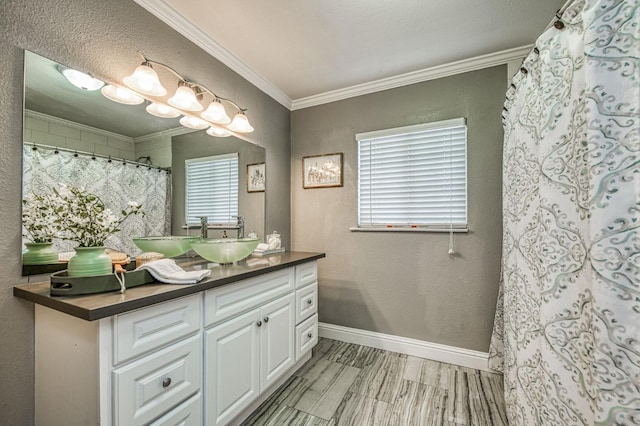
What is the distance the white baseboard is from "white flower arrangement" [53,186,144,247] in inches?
80.1

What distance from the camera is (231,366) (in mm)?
1302

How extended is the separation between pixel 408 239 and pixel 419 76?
138cm

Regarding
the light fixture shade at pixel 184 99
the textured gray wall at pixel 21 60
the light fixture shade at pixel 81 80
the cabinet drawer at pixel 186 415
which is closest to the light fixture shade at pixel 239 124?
the light fixture shade at pixel 184 99

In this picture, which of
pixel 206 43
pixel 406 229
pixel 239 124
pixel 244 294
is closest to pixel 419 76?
pixel 406 229

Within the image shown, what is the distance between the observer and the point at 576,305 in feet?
2.80

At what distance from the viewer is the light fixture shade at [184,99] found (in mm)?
1589

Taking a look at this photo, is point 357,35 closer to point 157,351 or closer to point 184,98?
point 184,98

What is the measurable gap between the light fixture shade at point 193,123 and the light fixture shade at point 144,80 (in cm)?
28

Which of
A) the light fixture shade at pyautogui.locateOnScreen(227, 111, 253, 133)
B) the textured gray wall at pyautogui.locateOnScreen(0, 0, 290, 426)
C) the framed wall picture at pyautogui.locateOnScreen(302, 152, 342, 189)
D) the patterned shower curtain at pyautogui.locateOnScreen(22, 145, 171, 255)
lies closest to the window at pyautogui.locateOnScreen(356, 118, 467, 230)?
the framed wall picture at pyautogui.locateOnScreen(302, 152, 342, 189)

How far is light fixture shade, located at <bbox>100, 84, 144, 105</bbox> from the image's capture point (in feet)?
4.36

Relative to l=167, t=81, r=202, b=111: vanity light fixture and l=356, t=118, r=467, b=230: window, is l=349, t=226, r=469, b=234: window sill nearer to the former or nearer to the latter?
l=356, t=118, r=467, b=230: window

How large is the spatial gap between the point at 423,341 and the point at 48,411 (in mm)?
2275

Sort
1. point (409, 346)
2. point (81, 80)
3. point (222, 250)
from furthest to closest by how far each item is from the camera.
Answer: point (409, 346) → point (222, 250) → point (81, 80)

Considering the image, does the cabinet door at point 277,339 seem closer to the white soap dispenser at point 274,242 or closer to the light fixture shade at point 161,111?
the white soap dispenser at point 274,242
